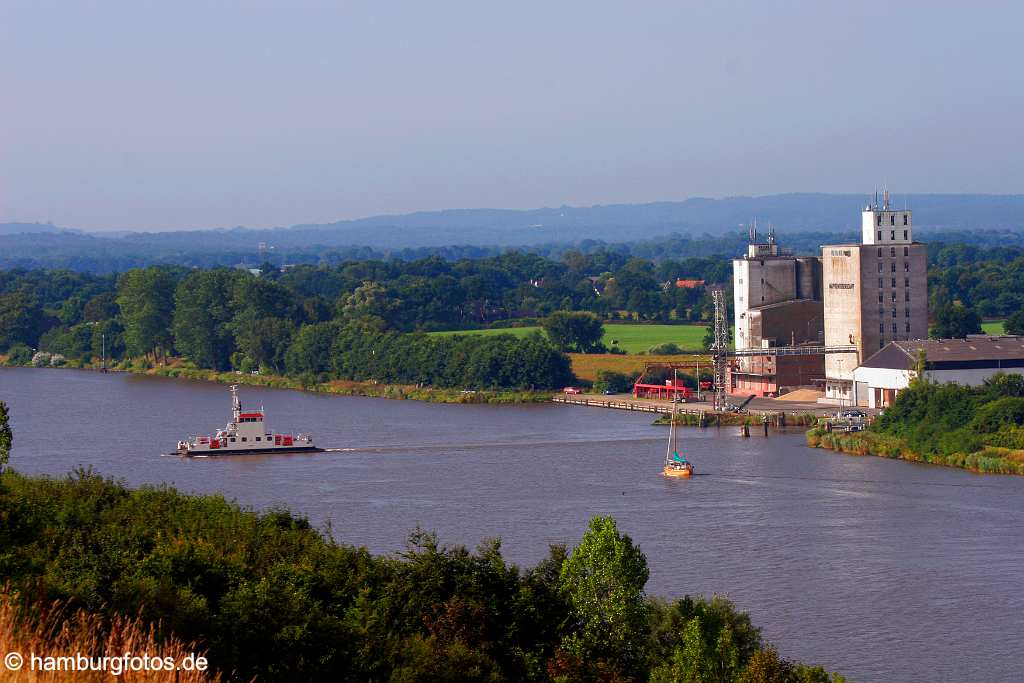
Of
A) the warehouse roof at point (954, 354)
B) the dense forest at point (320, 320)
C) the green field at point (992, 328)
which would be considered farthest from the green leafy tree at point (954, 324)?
the dense forest at point (320, 320)

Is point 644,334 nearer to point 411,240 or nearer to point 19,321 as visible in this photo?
point 19,321

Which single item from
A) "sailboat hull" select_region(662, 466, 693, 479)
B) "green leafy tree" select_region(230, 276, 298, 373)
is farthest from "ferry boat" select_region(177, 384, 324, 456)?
"green leafy tree" select_region(230, 276, 298, 373)

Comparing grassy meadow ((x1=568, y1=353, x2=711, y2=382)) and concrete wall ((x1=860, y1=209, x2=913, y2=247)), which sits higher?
concrete wall ((x1=860, y1=209, x2=913, y2=247))

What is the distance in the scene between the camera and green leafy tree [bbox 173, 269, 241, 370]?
35594mm

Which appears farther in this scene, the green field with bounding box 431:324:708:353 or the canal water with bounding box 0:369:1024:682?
the green field with bounding box 431:324:708:353

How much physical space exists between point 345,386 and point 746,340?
7802mm

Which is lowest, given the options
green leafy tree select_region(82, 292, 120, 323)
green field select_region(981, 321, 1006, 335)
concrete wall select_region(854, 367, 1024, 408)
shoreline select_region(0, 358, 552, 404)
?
shoreline select_region(0, 358, 552, 404)

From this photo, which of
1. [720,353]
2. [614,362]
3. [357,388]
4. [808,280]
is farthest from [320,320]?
[720,353]

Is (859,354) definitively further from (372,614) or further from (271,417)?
(372,614)

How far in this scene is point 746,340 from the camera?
28.0 meters

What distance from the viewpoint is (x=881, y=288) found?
84.1ft

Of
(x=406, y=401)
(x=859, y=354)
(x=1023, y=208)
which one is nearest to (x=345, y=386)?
(x=406, y=401)

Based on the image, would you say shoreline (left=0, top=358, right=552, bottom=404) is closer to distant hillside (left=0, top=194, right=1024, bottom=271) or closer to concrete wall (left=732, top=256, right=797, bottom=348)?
concrete wall (left=732, top=256, right=797, bottom=348)

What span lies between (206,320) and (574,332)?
8342 mm
